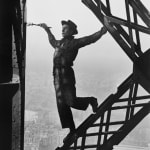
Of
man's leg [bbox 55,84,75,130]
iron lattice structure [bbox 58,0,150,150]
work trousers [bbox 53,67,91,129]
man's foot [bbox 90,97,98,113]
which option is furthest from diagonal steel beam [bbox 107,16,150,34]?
man's leg [bbox 55,84,75,130]

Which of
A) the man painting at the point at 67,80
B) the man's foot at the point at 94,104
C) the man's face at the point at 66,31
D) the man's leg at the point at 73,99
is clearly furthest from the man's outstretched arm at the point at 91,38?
the man's foot at the point at 94,104

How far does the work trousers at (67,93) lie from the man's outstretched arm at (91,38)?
1.75 ft

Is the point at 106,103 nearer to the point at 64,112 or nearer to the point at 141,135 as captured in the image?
the point at 64,112

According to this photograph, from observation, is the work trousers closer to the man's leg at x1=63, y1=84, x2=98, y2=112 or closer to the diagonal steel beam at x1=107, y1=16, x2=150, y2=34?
the man's leg at x1=63, y1=84, x2=98, y2=112

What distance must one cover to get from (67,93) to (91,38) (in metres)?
1.17

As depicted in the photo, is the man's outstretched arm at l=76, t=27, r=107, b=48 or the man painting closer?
the man's outstretched arm at l=76, t=27, r=107, b=48

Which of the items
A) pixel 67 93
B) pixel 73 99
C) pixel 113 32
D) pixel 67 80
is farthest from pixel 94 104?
pixel 113 32

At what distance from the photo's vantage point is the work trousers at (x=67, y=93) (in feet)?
20.0

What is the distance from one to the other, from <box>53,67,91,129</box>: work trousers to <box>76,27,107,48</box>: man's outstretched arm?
53 centimetres

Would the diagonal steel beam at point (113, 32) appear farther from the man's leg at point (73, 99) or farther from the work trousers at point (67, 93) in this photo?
the man's leg at point (73, 99)

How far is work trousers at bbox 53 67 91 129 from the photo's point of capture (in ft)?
20.0

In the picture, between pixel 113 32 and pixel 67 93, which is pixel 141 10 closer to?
pixel 113 32

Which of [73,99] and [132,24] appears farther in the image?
[73,99]

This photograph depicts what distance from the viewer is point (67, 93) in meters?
6.15
